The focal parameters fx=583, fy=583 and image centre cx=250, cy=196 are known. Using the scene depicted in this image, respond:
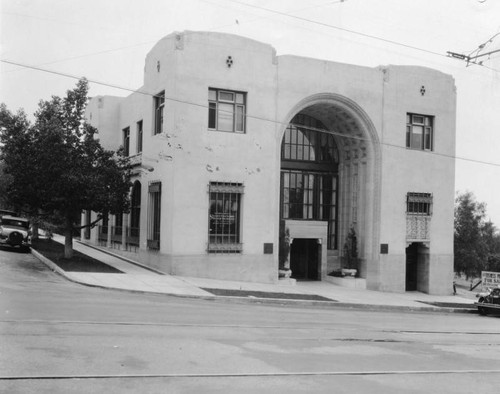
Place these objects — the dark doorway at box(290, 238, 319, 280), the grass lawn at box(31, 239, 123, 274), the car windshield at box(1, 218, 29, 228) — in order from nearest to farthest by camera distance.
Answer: the grass lawn at box(31, 239, 123, 274) → the car windshield at box(1, 218, 29, 228) → the dark doorway at box(290, 238, 319, 280)

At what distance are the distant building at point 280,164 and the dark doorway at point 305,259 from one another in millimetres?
57

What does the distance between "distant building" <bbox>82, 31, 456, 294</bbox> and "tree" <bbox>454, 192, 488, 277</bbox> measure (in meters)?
22.0

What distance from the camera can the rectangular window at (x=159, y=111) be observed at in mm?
25797

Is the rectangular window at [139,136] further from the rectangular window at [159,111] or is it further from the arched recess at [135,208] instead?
the rectangular window at [159,111]

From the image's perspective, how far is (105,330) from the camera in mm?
10555

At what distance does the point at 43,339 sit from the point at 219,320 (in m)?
4.73

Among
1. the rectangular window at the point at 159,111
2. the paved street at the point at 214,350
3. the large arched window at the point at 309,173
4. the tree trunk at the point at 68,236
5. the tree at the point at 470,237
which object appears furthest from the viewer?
the tree at the point at 470,237

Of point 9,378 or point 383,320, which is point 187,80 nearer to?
point 383,320

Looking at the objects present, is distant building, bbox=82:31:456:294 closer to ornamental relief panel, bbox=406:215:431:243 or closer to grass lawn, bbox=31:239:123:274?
ornamental relief panel, bbox=406:215:431:243

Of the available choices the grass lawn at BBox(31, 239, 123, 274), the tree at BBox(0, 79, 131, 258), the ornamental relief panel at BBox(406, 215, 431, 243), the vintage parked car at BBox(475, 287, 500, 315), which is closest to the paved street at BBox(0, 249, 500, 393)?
the grass lawn at BBox(31, 239, 123, 274)

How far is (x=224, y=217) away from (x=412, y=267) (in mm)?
11630

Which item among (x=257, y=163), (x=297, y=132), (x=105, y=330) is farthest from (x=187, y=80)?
(x=105, y=330)

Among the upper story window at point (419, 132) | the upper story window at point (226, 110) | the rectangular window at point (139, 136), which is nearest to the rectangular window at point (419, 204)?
the upper story window at point (419, 132)

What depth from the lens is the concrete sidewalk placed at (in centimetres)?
1942
